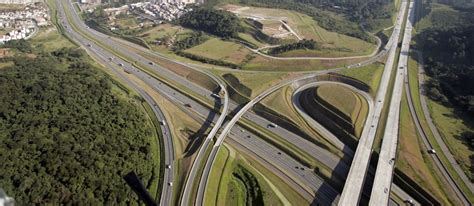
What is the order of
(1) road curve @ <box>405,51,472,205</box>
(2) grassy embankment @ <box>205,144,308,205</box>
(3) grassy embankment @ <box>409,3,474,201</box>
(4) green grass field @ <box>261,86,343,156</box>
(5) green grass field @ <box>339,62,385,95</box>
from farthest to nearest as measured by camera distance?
1. (5) green grass field @ <box>339,62,385,95</box>
2. (4) green grass field @ <box>261,86,343,156</box>
3. (3) grassy embankment @ <box>409,3,474,201</box>
4. (2) grassy embankment @ <box>205,144,308,205</box>
5. (1) road curve @ <box>405,51,472,205</box>

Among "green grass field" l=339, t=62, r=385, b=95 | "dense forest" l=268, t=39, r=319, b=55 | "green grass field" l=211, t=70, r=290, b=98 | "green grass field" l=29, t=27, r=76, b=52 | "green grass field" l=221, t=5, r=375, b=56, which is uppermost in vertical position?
"green grass field" l=221, t=5, r=375, b=56

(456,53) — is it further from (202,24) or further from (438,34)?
(202,24)

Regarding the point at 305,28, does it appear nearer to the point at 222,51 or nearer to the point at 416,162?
Result: the point at 222,51

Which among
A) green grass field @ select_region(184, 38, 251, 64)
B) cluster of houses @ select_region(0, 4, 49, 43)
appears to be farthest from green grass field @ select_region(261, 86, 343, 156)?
cluster of houses @ select_region(0, 4, 49, 43)

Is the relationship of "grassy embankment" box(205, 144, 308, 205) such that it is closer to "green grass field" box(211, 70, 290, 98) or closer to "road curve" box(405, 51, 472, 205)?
"green grass field" box(211, 70, 290, 98)

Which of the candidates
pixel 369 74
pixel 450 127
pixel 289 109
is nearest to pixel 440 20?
pixel 369 74

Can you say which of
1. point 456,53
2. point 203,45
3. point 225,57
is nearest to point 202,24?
point 203,45

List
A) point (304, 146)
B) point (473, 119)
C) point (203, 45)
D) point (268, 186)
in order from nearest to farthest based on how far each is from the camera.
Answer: point (268, 186), point (304, 146), point (473, 119), point (203, 45)
